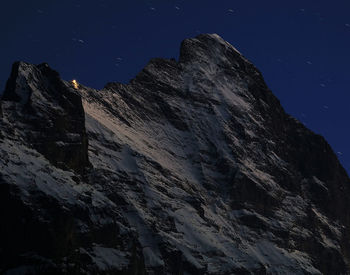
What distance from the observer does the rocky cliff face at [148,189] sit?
13125 cm

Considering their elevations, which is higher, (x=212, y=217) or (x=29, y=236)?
(x=212, y=217)

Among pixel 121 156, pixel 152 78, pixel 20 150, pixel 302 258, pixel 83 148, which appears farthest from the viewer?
pixel 152 78

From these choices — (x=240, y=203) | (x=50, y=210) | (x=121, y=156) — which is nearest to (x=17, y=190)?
(x=50, y=210)

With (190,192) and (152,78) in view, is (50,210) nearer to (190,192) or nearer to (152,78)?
(190,192)

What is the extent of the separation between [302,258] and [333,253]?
440 inches

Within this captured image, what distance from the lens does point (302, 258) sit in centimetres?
17250

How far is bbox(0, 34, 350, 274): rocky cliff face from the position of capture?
13125cm

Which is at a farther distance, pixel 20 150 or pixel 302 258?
pixel 302 258

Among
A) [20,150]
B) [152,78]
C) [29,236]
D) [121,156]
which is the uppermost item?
[152,78]

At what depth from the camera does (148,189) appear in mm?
156125

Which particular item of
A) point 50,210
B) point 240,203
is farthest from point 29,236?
point 240,203

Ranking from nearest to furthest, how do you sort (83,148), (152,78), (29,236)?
1. (29,236)
2. (83,148)
3. (152,78)

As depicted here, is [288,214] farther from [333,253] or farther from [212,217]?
[212,217]

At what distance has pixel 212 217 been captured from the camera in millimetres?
165875
